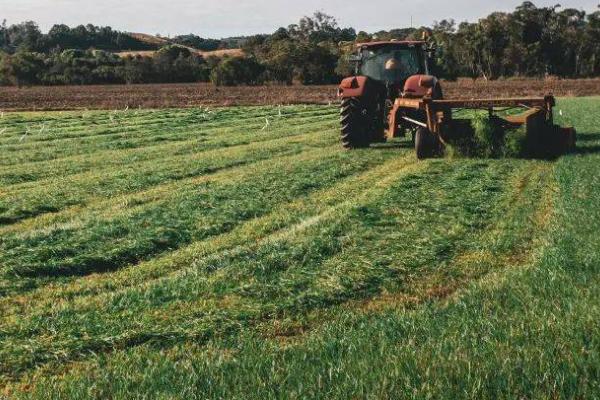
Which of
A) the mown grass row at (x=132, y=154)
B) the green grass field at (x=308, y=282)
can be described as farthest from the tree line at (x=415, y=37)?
the green grass field at (x=308, y=282)

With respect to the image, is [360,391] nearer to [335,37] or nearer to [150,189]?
[150,189]

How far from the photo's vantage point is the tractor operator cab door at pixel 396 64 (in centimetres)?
1805

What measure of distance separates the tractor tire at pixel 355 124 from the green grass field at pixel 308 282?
2798mm

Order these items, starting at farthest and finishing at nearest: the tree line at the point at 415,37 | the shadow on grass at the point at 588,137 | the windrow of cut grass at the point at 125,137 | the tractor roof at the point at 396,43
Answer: the tree line at the point at 415,37, the windrow of cut grass at the point at 125,137, the shadow on grass at the point at 588,137, the tractor roof at the point at 396,43

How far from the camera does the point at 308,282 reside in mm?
6898

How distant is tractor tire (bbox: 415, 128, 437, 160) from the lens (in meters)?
15.5

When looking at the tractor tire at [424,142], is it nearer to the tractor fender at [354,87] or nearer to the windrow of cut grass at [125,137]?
the tractor fender at [354,87]

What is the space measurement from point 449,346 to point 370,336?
660mm

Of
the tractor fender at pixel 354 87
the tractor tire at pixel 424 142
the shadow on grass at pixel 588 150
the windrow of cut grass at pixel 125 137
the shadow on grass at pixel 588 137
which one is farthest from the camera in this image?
the windrow of cut grass at pixel 125 137

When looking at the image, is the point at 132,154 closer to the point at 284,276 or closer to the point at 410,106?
the point at 410,106

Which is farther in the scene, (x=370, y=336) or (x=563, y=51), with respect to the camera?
(x=563, y=51)

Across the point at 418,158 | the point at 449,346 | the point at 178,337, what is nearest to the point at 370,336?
the point at 449,346

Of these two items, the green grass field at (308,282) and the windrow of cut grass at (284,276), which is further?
the windrow of cut grass at (284,276)

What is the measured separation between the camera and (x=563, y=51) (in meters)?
85.2
